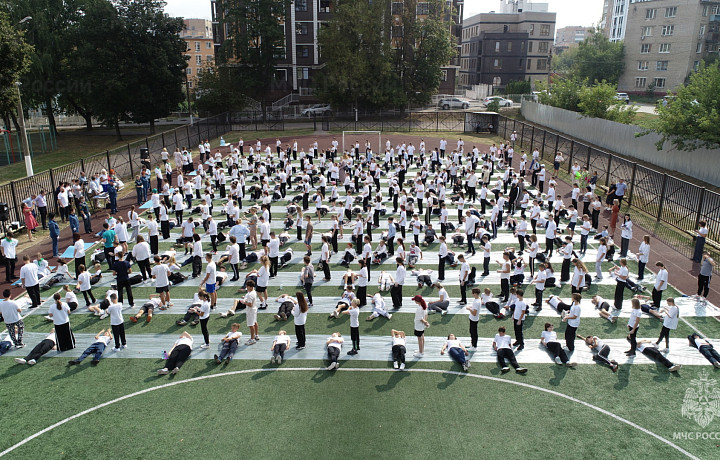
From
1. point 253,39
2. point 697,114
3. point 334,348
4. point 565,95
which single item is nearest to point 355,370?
point 334,348

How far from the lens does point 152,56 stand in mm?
45062

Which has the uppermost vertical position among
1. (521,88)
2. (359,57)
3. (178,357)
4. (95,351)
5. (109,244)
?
(359,57)

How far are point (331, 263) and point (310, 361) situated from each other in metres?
6.36

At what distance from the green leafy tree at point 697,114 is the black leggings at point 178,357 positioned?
26.3 meters

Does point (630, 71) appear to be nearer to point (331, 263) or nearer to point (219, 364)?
point (331, 263)

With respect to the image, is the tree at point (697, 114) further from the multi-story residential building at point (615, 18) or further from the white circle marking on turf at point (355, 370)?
the multi-story residential building at point (615, 18)

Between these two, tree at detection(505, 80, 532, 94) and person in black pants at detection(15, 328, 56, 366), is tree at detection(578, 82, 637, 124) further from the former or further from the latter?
person in black pants at detection(15, 328, 56, 366)

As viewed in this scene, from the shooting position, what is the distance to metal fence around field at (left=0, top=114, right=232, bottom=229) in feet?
69.6

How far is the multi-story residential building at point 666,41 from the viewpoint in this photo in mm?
70438

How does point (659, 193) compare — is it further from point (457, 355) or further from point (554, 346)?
point (457, 355)

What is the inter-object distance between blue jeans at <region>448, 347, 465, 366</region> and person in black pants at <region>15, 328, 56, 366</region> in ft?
31.9

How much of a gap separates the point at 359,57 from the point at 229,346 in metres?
42.6

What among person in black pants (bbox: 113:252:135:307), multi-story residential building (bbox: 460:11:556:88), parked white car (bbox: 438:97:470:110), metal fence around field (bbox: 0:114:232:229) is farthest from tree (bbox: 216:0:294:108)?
multi-story residential building (bbox: 460:11:556:88)

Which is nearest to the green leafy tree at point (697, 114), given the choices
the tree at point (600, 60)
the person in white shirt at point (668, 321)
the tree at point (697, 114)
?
the tree at point (697, 114)
